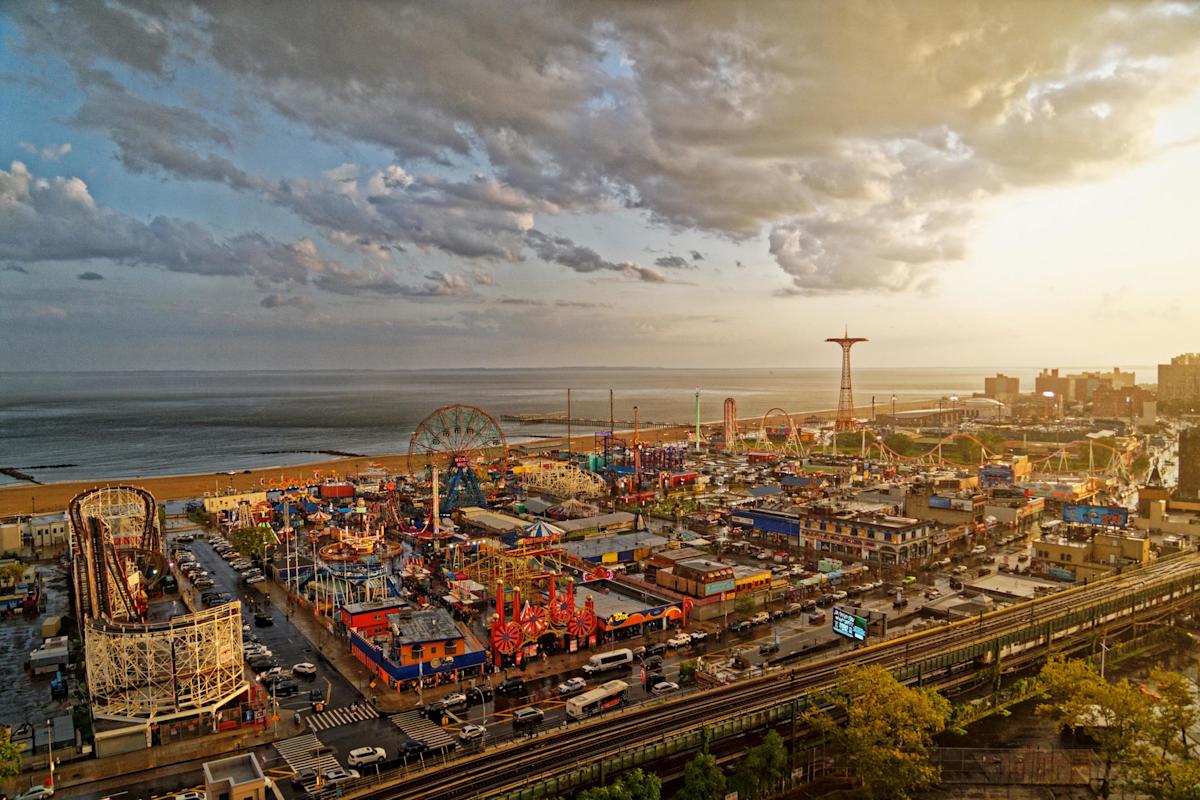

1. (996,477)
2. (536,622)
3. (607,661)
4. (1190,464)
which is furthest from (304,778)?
(1190,464)

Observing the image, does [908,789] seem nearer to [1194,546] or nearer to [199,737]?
[199,737]

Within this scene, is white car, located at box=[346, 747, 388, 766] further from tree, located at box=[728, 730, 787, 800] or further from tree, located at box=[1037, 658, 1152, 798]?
tree, located at box=[1037, 658, 1152, 798]

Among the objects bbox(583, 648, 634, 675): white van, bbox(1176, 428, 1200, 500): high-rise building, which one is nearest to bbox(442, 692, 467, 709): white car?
bbox(583, 648, 634, 675): white van

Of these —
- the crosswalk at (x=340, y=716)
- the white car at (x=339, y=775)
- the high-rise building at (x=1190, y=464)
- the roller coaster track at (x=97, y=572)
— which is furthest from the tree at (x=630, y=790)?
the high-rise building at (x=1190, y=464)

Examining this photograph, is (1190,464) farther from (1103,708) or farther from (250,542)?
(250,542)

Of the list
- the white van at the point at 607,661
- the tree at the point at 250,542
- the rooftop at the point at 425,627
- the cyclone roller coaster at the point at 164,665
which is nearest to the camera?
the cyclone roller coaster at the point at 164,665

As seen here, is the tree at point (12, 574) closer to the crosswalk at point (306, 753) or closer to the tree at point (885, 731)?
the crosswalk at point (306, 753)
